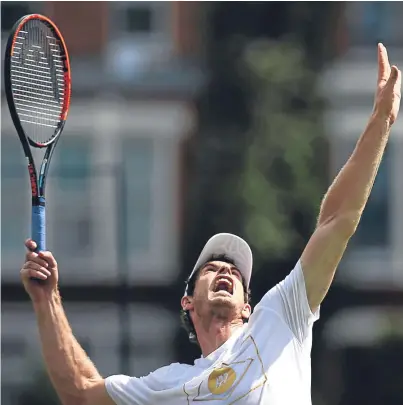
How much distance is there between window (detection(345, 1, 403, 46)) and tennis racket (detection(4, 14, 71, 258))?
808 inches

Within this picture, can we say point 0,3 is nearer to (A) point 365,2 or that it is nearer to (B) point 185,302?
(A) point 365,2

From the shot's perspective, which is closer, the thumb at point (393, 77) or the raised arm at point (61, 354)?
the thumb at point (393, 77)

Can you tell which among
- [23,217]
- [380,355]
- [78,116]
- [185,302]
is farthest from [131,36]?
[185,302]

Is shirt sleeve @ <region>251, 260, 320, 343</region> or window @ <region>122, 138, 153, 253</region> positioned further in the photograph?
window @ <region>122, 138, 153, 253</region>

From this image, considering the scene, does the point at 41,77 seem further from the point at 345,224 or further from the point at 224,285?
the point at 345,224

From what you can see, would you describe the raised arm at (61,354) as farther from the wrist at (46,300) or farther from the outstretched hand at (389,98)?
the outstretched hand at (389,98)

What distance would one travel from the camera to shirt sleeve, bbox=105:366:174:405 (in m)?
7.27

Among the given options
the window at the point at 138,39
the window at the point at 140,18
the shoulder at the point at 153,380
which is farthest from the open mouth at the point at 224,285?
the window at the point at 140,18

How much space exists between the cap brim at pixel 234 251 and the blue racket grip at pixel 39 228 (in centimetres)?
85

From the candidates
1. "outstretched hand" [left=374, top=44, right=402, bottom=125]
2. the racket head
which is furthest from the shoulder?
"outstretched hand" [left=374, top=44, right=402, bottom=125]

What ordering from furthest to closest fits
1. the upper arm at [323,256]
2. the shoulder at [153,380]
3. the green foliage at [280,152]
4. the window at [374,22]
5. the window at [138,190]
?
1. the window at [138,190]
2. the window at [374,22]
3. the green foliage at [280,152]
4. the shoulder at [153,380]
5. the upper arm at [323,256]

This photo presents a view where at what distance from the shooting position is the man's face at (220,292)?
738 centimetres

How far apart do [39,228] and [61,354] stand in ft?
1.92

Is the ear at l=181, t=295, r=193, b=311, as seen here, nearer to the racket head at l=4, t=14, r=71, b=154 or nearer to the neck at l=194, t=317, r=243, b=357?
the neck at l=194, t=317, r=243, b=357
